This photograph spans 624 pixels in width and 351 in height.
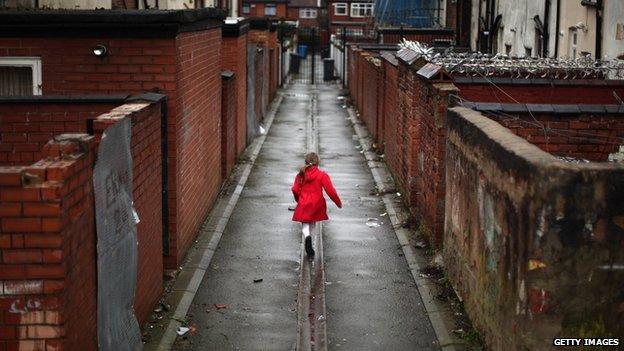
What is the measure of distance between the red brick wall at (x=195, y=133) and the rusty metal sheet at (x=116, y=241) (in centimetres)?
269

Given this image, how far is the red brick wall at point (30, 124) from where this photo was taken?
28.7ft

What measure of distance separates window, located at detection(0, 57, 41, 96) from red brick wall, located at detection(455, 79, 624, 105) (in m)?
5.47

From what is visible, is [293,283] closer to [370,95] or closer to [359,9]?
[370,95]

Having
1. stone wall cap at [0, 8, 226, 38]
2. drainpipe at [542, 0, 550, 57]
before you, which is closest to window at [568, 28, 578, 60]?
drainpipe at [542, 0, 550, 57]

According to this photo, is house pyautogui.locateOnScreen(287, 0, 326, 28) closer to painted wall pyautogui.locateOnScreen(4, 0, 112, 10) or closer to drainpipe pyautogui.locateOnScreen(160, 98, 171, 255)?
painted wall pyautogui.locateOnScreen(4, 0, 112, 10)

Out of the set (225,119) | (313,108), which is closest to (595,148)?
(225,119)

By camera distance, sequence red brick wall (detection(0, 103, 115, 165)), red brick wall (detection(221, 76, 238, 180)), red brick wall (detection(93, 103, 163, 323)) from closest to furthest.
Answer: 1. red brick wall (detection(93, 103, 163, 323))
2. red brick wall (detection(0, 103, 115, 165))
3. red brick wall (detection(221, 76, 238, 180))

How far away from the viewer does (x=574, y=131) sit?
378 inches

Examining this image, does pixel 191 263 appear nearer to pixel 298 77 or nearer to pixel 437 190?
pixel 437 190

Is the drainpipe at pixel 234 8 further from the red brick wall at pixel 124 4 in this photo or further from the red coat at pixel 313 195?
the red coat at pixel 313 195

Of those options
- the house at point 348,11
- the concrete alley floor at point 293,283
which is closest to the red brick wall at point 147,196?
the concrete alley floor at point 293,283

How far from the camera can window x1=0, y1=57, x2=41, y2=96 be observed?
9859mm

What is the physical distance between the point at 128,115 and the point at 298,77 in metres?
42.9

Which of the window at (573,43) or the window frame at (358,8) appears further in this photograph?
the window frame at (358,8)
